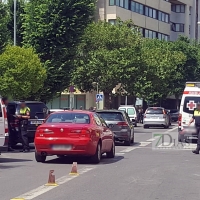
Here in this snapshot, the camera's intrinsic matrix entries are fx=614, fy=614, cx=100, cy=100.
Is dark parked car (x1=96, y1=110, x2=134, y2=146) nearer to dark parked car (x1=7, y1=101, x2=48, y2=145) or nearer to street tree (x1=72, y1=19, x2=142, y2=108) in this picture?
dark parked car (x1=7, y1=101, x2=48, y2=145)

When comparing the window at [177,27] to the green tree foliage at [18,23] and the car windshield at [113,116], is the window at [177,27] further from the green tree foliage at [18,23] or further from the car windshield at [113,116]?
the car windshield at [113,116]

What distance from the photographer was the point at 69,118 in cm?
A: 1752

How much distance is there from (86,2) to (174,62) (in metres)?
24.6

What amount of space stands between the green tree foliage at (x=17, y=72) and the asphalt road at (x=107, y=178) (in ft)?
50.5

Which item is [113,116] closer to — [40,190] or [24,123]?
[24,123]

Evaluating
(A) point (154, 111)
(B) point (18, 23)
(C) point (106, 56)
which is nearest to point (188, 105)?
(A) point (154, 111)

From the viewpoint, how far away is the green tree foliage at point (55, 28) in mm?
40406

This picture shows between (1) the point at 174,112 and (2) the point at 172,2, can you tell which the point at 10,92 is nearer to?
(1) the point at 174,112

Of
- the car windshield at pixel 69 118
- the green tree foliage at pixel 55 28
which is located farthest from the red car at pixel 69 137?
Answer: the green tree foliage at pixel 55 28

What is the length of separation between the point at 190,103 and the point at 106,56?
21.5m

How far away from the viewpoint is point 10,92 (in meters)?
36.1

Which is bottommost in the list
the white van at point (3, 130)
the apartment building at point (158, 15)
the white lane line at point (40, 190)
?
the white lane line at point (40, 190)

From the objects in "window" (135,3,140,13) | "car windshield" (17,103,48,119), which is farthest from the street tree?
"car windshield" (17,103,48,119)

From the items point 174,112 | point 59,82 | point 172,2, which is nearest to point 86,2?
point 59,82
